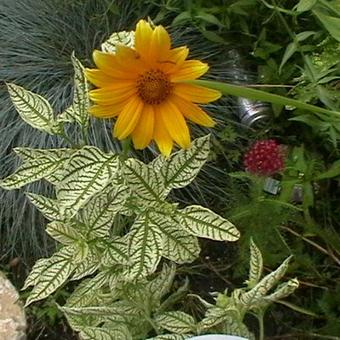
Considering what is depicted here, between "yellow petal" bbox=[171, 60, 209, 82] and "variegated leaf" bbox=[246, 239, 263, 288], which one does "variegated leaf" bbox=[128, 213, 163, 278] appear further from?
"yellow petal" bbox=[171, 60, 209, 82]

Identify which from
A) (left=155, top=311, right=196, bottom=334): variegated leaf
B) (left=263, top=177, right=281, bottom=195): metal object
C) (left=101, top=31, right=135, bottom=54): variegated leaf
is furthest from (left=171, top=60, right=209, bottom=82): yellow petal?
(left=263, top=177, right=281, bottom=195): metal object

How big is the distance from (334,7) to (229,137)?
1.67ft

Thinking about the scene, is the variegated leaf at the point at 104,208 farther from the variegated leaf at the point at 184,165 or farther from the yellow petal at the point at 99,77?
the yellow petal at the point at 99,77

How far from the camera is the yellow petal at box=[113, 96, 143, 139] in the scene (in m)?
1.37

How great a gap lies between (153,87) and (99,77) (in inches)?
3.0

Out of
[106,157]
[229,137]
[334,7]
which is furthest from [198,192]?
[106,157]

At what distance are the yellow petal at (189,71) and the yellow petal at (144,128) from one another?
0.06m

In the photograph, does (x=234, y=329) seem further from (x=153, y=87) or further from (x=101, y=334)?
(x=153, y=87)

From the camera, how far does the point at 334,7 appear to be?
1.71 metres

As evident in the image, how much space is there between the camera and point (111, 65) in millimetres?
1326

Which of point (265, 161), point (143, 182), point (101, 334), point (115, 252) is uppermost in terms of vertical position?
point (265, 161)

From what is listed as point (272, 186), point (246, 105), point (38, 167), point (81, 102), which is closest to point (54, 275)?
point (38, 167)

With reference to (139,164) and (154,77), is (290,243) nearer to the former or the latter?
(139,164)

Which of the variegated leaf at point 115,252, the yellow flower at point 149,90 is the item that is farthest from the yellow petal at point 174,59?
the variegated leaf at point 115,252
